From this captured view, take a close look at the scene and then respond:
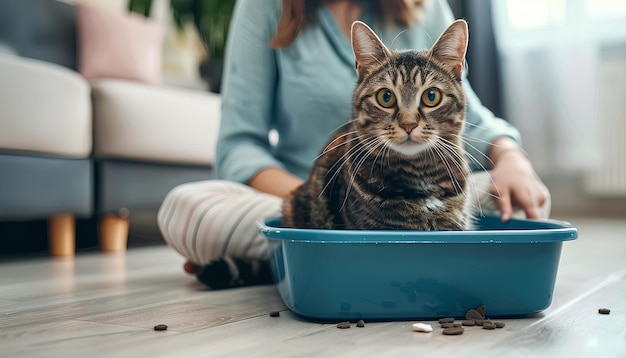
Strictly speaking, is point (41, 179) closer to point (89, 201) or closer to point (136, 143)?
point (89, 201)

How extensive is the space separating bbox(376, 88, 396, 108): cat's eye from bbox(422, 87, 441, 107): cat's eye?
0.04 m

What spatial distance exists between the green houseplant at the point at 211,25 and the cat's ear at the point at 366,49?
212 cm

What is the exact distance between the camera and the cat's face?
862mm

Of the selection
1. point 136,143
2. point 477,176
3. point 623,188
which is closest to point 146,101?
point 136,143

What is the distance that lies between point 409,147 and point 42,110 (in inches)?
48.9

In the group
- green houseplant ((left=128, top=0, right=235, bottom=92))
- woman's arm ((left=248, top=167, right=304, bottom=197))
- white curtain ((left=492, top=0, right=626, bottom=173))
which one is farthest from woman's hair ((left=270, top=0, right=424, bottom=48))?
white curtain ((left=492, top=0, right=626, bottom=173))

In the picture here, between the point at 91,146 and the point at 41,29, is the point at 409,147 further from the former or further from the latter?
the point at 41,29

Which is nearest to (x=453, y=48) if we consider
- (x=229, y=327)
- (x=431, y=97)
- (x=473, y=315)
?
(x=431, y=97)

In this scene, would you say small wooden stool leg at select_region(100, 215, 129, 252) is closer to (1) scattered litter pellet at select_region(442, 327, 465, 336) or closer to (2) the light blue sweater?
(2) the light blue sweater

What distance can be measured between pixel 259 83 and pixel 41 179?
2.30ft

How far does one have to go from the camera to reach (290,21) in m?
1.50

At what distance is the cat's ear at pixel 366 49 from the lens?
886mm

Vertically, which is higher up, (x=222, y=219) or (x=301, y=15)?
(x=301, y=15)

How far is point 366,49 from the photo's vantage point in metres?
0.91
